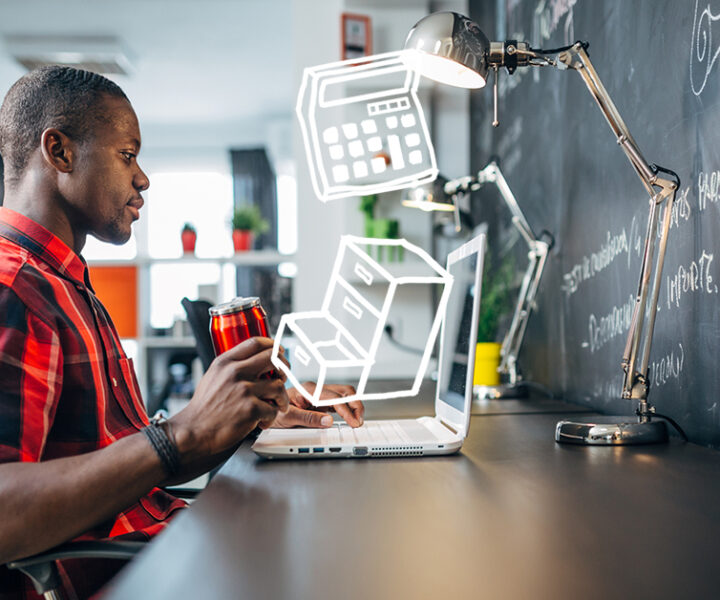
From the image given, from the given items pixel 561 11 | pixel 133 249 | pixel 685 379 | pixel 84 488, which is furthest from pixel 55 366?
pixel 133 249

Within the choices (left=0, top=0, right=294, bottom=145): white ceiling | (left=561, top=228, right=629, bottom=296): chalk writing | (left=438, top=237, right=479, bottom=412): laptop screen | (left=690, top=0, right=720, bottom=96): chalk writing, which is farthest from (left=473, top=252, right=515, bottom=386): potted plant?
(left=0, top=0, right=294, bottom=145): white ceiling

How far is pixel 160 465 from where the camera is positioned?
79 cm

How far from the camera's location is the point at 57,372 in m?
0.81

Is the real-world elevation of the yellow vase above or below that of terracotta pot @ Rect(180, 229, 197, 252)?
below

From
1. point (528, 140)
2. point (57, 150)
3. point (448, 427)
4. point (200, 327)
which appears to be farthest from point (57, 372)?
point (528, 140)

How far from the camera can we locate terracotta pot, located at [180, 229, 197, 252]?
4.07 meters

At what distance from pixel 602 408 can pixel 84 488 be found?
42.3 inches

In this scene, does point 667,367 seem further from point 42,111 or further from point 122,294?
point 122,294

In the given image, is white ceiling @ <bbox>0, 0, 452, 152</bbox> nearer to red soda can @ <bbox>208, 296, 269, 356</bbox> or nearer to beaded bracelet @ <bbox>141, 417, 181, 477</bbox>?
red soda can @ <bbox>208, 296, 269, 356</bbox>

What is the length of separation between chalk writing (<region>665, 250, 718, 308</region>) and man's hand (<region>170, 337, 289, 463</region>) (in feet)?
2.12

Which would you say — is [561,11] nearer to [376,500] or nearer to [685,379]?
[685,379]

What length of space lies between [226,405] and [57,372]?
0.69 feet

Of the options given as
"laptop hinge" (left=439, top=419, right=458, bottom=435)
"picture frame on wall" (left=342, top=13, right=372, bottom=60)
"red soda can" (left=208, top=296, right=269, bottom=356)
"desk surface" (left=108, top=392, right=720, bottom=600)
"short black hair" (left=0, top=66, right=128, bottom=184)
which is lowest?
"laptop hinge" (left=439, top=419, right=458, bottom=435)

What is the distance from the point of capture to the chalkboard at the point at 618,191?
97cm
